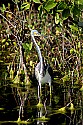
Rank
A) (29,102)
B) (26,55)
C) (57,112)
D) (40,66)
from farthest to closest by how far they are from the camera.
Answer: (26,55) < (40,66) < (29,102) < (57,112)

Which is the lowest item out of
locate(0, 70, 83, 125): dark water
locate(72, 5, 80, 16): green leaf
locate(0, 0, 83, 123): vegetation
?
locate(0, 70, 83, 125): dark water

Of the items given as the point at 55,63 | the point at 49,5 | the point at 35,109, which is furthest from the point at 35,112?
the point at 55,63

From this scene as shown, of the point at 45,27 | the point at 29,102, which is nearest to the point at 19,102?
the point at 29,102

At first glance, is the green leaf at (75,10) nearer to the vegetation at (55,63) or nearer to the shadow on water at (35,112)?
the vegetation at (55,63)

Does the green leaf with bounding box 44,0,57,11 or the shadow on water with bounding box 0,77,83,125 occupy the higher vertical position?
the green leaf with bounding box 44,0,57,11

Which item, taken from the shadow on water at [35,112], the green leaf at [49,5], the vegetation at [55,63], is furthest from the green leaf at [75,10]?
the shadow on water at [35,112]

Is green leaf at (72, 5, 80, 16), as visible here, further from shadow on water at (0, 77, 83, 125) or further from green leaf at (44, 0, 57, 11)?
shadow on water at (0, 77, 83, 125)

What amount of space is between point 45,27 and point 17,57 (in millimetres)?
825

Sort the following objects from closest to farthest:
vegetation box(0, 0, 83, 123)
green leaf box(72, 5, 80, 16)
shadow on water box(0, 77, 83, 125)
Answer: green leaf box(72, 5, 80, 16) → shadow on water box(0, 77, 83, 125) → vegetation box(0, 0, 83, 123)

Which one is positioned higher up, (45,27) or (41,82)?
(45,27)

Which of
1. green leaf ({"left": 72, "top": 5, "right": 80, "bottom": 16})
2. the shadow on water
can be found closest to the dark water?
the shadow on water

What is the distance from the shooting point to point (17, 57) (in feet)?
25.6

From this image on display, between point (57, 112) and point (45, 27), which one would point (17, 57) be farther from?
point (57, 112)

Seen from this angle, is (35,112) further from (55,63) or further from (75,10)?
(55,63)
